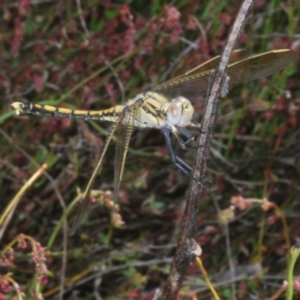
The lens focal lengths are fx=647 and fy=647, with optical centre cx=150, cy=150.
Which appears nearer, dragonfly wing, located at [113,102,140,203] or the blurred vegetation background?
dragonfly wing, located at [113,102,140,203]

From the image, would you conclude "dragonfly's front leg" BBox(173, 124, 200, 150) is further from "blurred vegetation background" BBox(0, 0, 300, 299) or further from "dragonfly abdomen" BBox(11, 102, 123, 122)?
"blurred vegetation background" BBox(0, 0, 300, 299)

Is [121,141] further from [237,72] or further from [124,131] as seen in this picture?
[237,72]

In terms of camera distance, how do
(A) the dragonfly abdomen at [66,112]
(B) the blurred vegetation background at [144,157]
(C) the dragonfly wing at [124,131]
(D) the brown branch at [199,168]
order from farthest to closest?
1. (B) the blurred vegetation background at [144,157]
2. (A) the dragonfly abdomen at [66,112]
3. (C) the dragonfly wing at [124,131]
4. (D) the brown branch at [199,168]

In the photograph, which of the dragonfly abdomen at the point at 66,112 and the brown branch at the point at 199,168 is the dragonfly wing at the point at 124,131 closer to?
the dragonfly abdomen at the point at 66,112

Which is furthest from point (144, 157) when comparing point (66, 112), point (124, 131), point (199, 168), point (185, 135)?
point (199, 168)

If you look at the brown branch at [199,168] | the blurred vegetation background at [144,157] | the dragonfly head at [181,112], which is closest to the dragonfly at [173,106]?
the dragonfly head at [181,112]

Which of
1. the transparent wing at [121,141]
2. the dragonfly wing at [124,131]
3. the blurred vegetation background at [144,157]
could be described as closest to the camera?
the transparent wing at [121,141]

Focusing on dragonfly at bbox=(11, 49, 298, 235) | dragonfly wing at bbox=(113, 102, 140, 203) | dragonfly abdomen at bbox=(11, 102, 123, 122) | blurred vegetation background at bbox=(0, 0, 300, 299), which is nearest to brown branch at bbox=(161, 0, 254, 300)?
dragonfly at bbox=(11, 49, 298, 235)

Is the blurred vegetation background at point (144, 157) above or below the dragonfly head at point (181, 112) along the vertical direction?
below
